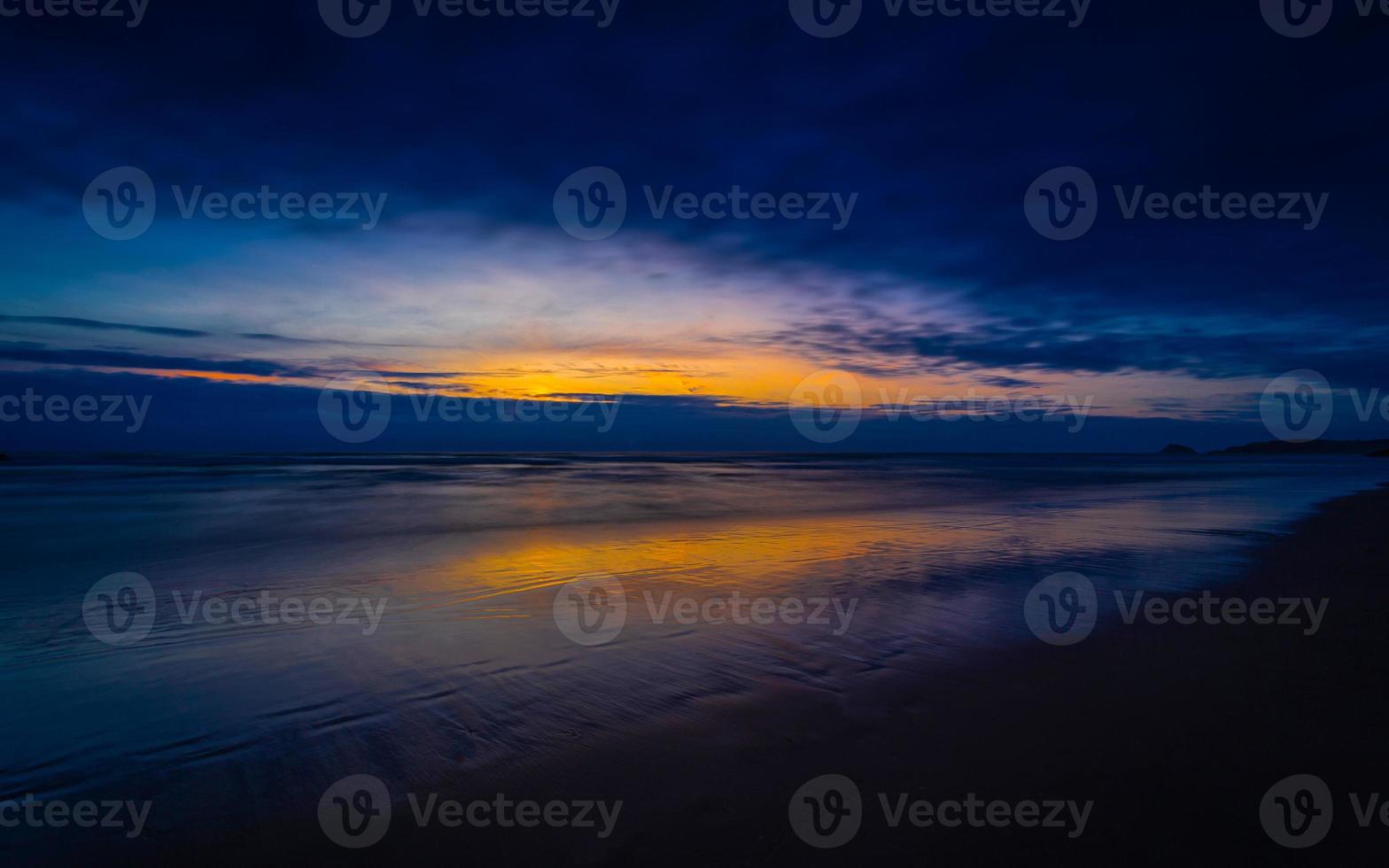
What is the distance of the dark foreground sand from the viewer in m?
3.11

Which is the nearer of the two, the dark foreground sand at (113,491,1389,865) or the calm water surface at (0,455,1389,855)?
the dark foreground sand at (113,491,1389,865)

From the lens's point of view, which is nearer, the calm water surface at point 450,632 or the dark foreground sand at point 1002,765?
the dark foreground sand at point 1002,765

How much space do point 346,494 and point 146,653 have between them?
20.8 m

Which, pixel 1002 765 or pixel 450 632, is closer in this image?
pixel 1002 765

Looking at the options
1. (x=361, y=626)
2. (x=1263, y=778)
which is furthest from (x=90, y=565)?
(x=1263, y=778)

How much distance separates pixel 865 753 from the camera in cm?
396

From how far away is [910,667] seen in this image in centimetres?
543

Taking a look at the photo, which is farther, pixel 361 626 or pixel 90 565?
pixel 90 565

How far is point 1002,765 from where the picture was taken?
12.5 feet

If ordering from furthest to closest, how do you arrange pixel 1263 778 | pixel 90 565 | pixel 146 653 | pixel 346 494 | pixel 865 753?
pixel 346 494 → pixel 90 565 → pixel 146 653 → pixel 865 753 → pixel 1263 778

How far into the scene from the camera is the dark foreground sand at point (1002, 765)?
3105 mm

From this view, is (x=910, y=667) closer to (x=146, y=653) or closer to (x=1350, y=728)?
(x=1350, y=728)

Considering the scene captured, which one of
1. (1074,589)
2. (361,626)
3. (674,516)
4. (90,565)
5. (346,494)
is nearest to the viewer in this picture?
(361,626)

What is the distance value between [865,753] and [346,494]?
25408mm
